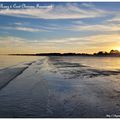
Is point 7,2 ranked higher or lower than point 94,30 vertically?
higher

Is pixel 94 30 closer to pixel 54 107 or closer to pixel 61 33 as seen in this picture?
pixel 61 33

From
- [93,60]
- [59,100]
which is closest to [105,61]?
[93,60]

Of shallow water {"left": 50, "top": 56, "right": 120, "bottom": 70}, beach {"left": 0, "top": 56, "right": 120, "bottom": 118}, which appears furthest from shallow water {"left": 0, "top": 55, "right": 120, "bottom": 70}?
beach {"left": 0, "top": 56, "right": 120, "bottom": 118}

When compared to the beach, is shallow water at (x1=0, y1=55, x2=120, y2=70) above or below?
below

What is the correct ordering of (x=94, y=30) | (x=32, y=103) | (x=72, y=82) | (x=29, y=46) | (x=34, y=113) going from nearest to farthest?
(x=34, y=113) < (x=32, y=103) < (x=94, y=30) < (x=29, y=46) < (x=72, y=82)

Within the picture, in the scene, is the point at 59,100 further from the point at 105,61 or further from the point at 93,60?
the point at 105,61

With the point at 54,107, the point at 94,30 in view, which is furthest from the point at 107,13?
the point at 54,107

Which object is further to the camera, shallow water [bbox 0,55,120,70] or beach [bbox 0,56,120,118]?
shallow water [bbox 0,55,120,70]

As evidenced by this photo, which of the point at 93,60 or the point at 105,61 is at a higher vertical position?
the point at 93,60

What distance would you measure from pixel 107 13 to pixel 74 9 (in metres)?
0.60

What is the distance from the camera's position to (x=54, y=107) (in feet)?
16.1

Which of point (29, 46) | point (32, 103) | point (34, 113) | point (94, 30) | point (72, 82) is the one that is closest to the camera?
point (34, 113)

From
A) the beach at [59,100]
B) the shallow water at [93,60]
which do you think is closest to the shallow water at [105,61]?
the shallow water at [93,60]

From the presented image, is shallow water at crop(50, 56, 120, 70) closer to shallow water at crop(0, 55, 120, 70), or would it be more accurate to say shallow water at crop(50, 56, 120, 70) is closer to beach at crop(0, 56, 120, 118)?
shallow water at crop(0, 55, 120, 70)
